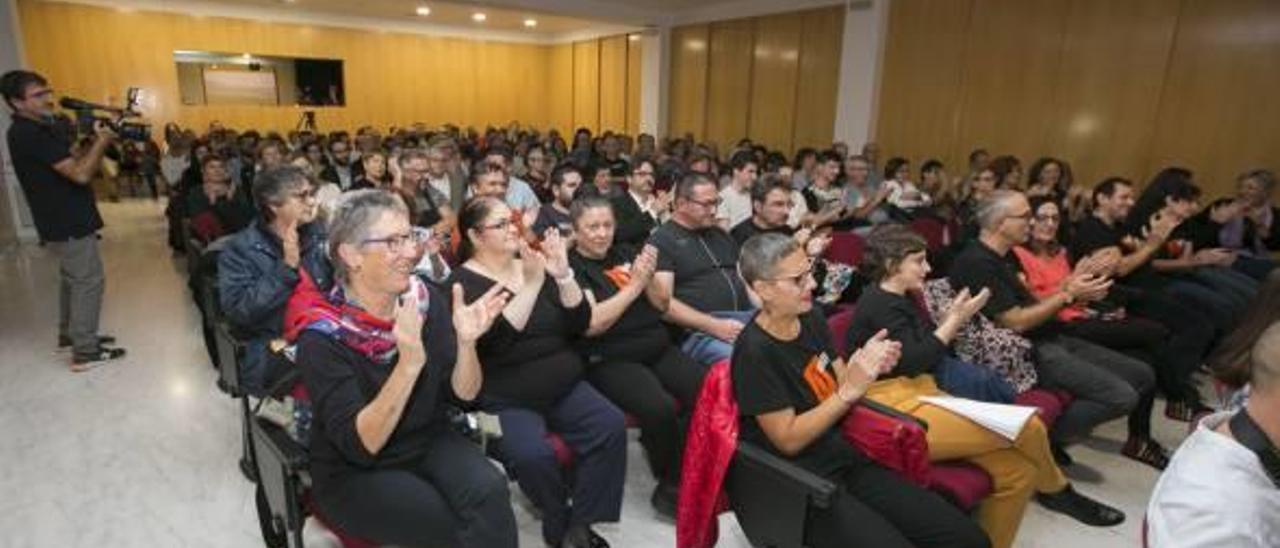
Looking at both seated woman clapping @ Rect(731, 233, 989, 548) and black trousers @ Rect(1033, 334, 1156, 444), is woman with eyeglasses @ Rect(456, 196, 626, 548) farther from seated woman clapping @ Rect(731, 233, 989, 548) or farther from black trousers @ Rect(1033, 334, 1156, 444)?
black trousers @ Rect(1033, 334, 1156, 444)

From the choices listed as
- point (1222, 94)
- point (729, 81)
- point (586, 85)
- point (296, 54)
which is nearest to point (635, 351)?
point (1222, 94)

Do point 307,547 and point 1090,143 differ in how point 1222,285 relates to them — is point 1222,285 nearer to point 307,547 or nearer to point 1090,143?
point 1090,143

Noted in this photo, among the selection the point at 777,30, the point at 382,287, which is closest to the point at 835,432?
the point at 382,287

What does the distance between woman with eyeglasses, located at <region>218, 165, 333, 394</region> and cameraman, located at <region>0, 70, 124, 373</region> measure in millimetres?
1704

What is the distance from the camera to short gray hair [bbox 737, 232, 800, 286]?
198 centimetres

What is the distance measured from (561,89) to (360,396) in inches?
514

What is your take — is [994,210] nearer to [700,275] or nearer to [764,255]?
[700,275]

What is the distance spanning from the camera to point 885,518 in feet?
6.24

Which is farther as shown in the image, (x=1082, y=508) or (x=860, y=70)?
(x=860, y=70)

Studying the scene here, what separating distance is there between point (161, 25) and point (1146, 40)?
1279 cm

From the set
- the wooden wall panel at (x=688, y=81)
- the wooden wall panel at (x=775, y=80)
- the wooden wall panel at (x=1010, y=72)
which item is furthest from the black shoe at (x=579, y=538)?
the wooden wall panel at (x=688, y=81)

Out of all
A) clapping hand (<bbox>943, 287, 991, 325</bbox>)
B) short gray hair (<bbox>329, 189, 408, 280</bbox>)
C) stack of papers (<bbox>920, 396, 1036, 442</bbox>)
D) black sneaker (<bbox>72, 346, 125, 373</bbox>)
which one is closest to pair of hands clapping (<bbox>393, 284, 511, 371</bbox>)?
short gray hair (<bbox>329, 189, 408, 280</bbox>)

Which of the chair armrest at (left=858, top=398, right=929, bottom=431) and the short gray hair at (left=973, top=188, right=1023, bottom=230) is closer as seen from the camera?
the chair armrest at (left=858, top=398, right=929, bottom=431)

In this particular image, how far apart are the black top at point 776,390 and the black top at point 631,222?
2.05 m
